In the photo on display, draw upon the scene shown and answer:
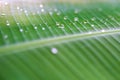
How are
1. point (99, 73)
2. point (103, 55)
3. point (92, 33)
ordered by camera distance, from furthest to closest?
1. point (92, 33)
2. point (103, 55)
3. point (99, 73)

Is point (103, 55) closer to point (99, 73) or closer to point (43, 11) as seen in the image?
point (99, 73)

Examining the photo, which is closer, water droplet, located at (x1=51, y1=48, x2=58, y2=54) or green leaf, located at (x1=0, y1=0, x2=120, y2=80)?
green leaf, located at (x1=0, y1=0, x2=120, y2=80)

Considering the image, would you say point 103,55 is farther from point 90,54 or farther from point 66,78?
point 66,78

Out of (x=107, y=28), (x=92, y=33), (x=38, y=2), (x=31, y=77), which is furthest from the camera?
(x=38, y=2)

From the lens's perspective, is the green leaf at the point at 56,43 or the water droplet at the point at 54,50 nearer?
the green leaf at the point at 56,43

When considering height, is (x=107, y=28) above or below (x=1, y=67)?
below

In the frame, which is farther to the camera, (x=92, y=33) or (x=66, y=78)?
(x=92, y=33)

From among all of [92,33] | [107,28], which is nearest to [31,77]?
[92,33]
